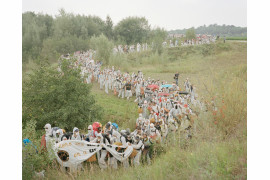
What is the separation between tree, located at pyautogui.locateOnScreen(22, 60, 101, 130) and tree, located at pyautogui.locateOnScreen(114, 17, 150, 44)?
404cm

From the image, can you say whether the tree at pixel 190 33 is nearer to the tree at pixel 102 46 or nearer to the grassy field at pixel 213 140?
the grassy field at pixel 213 140

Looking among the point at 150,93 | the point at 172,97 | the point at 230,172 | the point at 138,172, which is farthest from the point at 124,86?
the point at 230,172

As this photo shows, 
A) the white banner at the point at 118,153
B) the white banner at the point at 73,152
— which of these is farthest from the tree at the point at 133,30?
the white banner at the point at 73,152

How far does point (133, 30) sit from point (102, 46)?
18.2 feet

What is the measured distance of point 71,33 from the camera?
15.5m

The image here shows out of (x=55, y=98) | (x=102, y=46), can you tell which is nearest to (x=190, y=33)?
(x=55, y=98)

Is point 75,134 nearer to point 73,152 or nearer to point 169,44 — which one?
point 73,152

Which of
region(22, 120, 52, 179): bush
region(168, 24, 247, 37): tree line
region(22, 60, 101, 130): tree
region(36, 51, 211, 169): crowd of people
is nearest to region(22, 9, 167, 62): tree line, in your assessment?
region(22, 60, 101, 130): tree

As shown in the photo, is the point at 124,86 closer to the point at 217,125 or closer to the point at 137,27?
the point at 137,27

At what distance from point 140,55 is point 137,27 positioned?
4482mm

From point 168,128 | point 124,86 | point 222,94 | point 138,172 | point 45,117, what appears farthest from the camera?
point 124,86

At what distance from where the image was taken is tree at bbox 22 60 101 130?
28.4 ft

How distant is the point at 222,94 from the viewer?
6.27m

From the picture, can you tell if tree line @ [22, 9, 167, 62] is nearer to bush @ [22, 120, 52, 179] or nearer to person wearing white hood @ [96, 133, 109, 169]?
person wearing white hood @ [96, 133, 109, 169]
